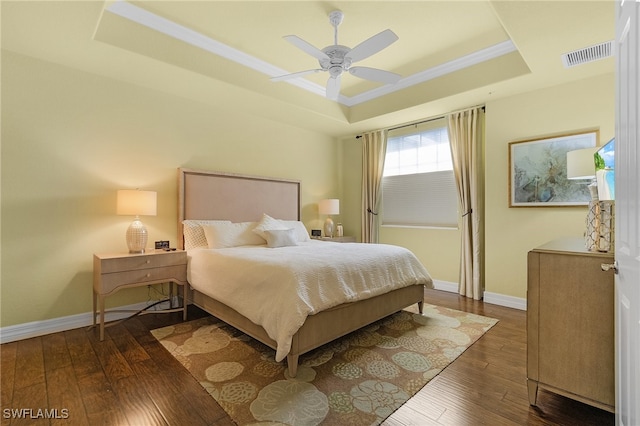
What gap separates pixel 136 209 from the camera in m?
3.00

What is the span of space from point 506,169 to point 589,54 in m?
1.40

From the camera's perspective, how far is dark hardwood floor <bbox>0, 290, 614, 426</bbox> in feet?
5.52

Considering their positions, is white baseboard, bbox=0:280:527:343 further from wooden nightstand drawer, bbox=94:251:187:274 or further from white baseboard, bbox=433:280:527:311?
wooden nightstand drawer, bbox=94:251:187:274

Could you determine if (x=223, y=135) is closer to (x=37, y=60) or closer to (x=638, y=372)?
(x=37, y=60)

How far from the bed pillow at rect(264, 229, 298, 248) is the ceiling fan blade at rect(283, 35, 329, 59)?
2.02 meters

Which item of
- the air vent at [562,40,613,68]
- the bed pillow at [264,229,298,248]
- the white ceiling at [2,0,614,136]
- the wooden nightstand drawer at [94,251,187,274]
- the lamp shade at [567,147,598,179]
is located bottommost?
the wooden nightstand drawer at [94,251,187,274]

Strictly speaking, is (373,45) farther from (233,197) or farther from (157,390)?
(157,390)

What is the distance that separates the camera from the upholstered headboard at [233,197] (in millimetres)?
3730

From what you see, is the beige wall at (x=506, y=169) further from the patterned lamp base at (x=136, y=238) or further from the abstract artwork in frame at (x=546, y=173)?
the patterned lamp base at (x=136, y=238)

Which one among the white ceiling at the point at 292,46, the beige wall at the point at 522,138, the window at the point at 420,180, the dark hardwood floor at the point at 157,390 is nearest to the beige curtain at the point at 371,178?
the window at the point at 420,180

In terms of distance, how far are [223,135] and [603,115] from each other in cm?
449

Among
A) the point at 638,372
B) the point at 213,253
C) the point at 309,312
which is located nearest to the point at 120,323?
the point at 213,253

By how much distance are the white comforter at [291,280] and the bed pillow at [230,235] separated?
279 mm
